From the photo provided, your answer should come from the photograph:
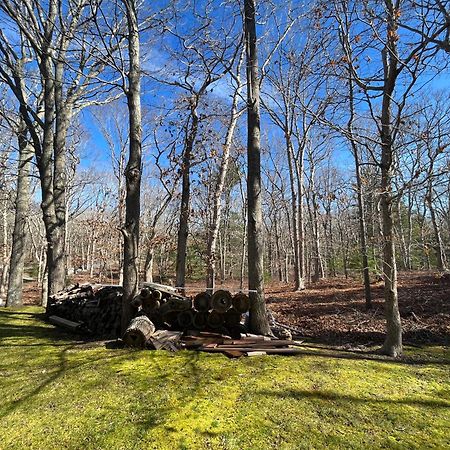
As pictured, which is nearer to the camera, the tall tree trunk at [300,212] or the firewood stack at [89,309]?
the firewood stack at [89,309]

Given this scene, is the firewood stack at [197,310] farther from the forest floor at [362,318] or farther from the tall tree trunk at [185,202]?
the tall tree trunk at [185,202]

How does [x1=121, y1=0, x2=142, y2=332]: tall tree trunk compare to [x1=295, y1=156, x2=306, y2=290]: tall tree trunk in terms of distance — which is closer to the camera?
[x1=121, y1=0, x2=142, y2=332]: tall tree trunk

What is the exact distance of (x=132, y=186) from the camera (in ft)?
19.4

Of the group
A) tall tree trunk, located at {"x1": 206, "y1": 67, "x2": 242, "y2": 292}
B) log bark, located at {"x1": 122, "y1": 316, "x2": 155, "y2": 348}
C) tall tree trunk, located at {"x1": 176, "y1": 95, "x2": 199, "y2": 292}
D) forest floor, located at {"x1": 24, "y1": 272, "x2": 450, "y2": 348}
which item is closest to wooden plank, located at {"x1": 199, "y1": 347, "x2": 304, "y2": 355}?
log bark, located at {"x1": 122, "y1": 316, "x2": 155, "y2": 348}

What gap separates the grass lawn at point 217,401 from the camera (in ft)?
8.86

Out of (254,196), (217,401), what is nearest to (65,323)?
(254,196)

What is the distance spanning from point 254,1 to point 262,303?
5.96 metres

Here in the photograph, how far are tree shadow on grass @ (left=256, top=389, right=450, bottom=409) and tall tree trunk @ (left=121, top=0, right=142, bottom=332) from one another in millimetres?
3255

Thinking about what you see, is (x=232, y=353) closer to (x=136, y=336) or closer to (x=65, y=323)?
(x=136, y=336)

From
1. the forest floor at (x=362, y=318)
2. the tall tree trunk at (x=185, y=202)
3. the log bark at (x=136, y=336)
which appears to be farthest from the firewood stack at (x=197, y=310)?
the tall tree trunk at (x=185, y=202)

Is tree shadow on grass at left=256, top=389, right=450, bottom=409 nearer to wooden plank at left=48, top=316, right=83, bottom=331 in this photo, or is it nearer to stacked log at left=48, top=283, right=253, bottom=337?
stacked log at left=48, top=283, right=253, bottom=337

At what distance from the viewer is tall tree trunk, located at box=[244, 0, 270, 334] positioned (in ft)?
19.1

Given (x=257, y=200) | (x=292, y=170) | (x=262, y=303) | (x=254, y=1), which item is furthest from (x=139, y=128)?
(x=292, y=170)

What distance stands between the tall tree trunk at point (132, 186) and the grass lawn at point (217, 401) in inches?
48.4
